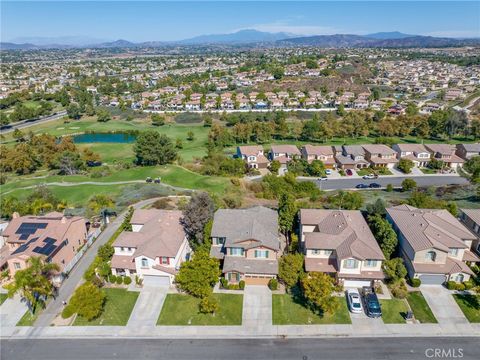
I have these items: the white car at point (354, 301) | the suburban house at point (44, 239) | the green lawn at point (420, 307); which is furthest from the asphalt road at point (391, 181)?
the suburban house at point (44, 239)

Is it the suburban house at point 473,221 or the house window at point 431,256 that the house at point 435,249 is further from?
the suburban house at point 473,221

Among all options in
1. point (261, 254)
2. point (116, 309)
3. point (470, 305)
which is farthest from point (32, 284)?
point (470, 305)

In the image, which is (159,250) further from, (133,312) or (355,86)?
(355,86)

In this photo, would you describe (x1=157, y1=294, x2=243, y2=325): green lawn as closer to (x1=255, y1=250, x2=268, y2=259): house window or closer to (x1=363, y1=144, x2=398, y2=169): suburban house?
(x1=255, y1=250, x2=268, y2=259): house window

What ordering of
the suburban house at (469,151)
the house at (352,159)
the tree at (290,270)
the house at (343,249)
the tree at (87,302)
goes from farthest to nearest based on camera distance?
the suburban house at (469,151) → the house at (352,159) → the house at (343,249) → the tree at (290,270) → the tree at (87,302)

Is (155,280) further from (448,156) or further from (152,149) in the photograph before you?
(448,156)

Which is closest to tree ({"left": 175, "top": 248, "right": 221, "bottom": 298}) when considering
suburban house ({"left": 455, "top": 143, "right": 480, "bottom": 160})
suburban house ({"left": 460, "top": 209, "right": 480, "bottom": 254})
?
suburban house ({"left": 460, "top": 209, "right": 480, "bottom": 254})
